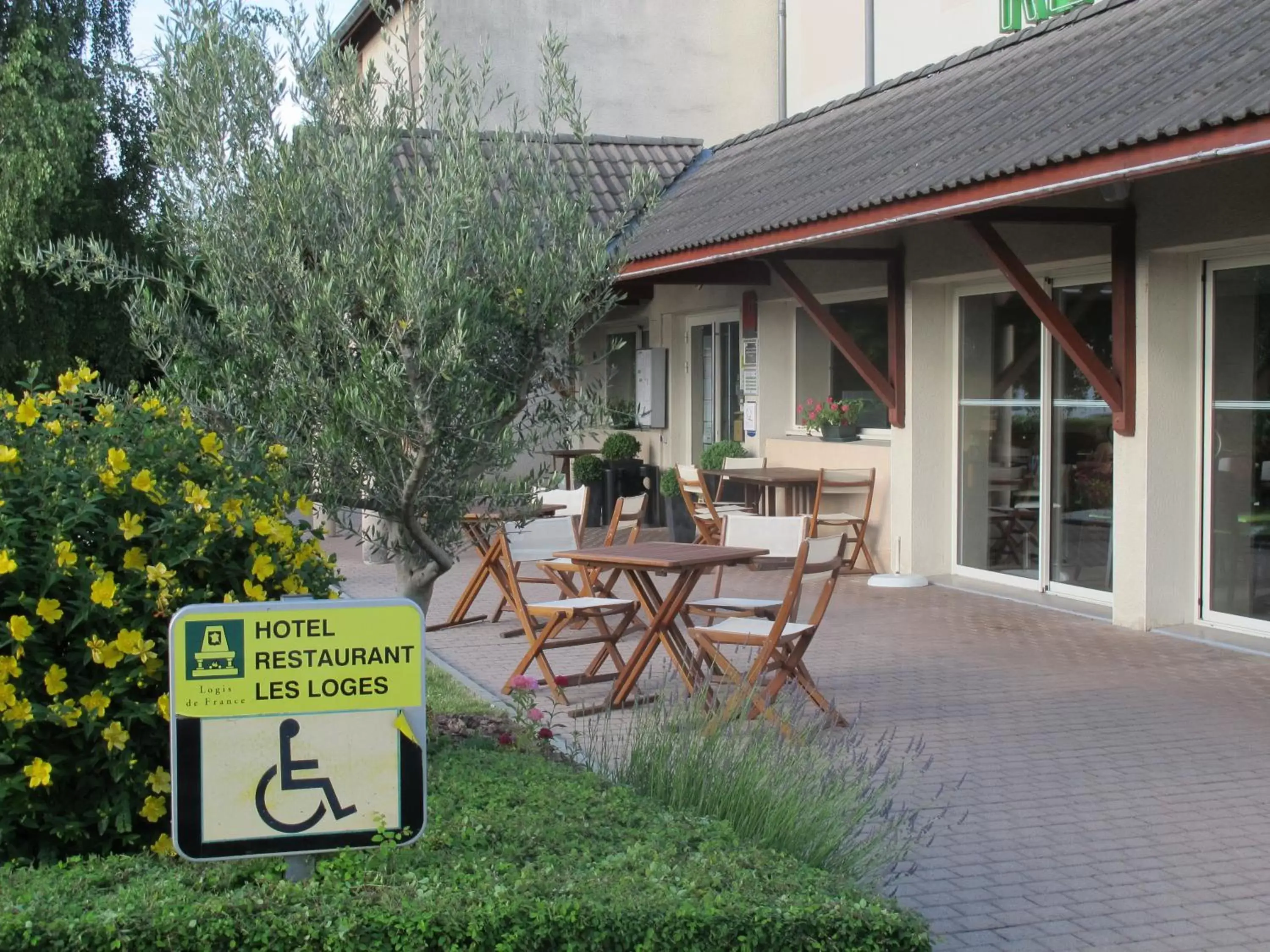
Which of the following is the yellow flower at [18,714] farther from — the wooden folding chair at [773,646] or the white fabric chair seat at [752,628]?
the white fabric chair seat at [752,628]

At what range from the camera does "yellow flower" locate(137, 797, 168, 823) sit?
12.6 feet

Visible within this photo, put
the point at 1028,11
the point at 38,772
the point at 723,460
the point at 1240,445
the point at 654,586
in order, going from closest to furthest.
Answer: the point at 38,772
the point at 654,586
the point at 1240,445
the point at 1028,11
the point at 723,460

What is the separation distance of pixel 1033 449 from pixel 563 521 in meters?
3.70

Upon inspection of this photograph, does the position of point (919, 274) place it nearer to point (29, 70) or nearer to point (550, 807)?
point (550, 807)

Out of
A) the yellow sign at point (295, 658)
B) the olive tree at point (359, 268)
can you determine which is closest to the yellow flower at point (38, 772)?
the yellow sign at point (295, 658)

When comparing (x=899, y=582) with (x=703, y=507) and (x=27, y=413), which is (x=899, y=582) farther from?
(x=27, y=413)

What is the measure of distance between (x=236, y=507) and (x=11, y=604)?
0.67m

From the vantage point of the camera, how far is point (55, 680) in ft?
12.2

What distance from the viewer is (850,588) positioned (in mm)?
11430

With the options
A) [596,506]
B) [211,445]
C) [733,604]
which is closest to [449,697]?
[733,604]

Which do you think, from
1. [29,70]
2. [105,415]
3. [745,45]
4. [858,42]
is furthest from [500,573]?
[745,45]

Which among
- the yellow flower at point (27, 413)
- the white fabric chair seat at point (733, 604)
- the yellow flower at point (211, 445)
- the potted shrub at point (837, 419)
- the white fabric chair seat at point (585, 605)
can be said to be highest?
the potted shrub at point (837, 419)

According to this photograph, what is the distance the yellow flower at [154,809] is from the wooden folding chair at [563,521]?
4.66 meters

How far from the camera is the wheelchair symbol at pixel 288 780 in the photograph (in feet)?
10.8
